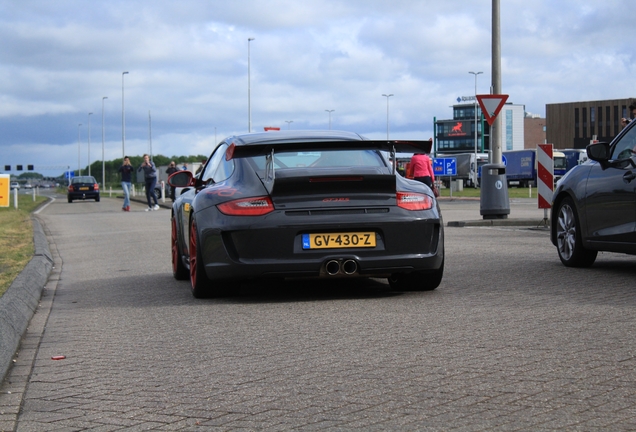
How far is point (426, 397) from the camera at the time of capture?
4.44 metres

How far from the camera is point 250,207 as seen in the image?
7672 mm

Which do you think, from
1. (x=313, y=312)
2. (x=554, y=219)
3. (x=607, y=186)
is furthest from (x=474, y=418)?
(x=554, y=219)

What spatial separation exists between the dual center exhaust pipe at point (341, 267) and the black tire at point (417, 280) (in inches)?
29.9

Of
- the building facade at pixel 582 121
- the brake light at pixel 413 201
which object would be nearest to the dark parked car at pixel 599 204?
the brake light at pixel 413 201

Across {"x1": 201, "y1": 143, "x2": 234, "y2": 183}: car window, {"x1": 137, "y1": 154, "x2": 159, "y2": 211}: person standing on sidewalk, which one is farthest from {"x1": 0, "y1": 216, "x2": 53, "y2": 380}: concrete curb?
{"x1": 137, "y1": 154, "x2": 159, "y2": 211}: person standing on sidewalk

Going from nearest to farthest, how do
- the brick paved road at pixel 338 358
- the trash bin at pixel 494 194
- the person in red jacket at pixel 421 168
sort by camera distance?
1. the brick paved road at pixel 338 358
2. the trash bin at pixel 494 194
3. the person in red jacket at pixel 421 168

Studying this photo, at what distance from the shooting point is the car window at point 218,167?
27.7ft

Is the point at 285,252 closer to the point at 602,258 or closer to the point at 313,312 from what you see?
the point at 313,312

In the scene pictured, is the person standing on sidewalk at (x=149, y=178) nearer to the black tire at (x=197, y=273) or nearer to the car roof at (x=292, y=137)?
the car roof at (x=292, y=137)

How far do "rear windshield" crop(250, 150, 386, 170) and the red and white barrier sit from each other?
9909 mm

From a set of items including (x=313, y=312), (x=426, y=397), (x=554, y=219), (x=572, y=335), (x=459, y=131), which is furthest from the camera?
(x=459, y=131)

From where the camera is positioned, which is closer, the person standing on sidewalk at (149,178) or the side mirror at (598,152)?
the side mirror at (598,152)

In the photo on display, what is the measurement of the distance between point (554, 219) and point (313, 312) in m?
4.51

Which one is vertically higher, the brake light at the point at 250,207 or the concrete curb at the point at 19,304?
the brake light at the point at 250,207
